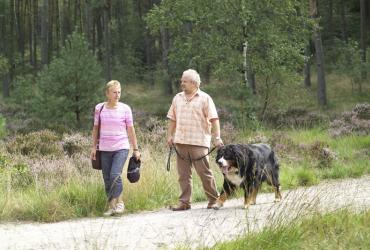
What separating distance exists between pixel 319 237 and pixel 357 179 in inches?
213

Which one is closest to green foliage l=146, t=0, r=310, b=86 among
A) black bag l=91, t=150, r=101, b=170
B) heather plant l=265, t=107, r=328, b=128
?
heather plant l=265, t=107, r=328, b=128

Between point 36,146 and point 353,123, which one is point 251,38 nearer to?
point 353,123

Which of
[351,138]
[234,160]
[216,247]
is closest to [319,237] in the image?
[216,247]

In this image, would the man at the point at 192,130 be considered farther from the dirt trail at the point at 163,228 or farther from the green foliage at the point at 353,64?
the green foliage at the point at 353,64

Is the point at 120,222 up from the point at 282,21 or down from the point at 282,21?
down

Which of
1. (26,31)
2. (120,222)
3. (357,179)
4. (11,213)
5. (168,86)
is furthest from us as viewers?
(26,31)

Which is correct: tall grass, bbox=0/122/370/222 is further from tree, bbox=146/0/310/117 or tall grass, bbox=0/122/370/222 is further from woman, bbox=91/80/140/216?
tree, bbox=146/0/310/117

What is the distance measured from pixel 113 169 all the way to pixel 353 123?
12.8m

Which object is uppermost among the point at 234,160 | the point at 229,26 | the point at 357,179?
the point at 229,26

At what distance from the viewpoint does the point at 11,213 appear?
7887 millimetres

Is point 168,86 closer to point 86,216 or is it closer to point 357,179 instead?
point 357,179

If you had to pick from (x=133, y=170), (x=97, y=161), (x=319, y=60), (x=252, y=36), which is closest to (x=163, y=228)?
(x=133, y=170)

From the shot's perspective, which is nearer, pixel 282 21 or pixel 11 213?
pixel 11 213

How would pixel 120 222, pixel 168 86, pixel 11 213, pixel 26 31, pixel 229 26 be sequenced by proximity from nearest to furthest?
1. pixel 120 222
2. pixel 11 213
3. pixel 229 26
4. pixel 168 86
5. pixel 26 31
